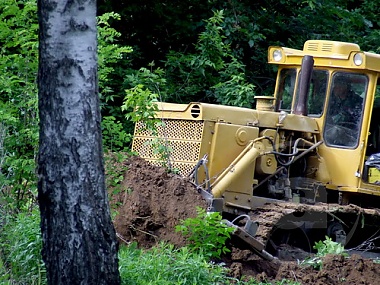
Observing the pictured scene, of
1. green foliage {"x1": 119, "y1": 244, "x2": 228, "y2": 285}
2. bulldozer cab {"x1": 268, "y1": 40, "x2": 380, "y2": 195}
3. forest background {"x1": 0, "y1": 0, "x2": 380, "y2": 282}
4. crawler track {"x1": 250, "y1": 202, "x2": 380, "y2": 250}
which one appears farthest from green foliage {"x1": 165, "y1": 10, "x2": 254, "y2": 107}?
green foliage {"x1": 119, "y1": 244, "x2": 228, "y2": 285}

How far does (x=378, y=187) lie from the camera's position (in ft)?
33.2

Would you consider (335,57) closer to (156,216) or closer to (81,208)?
(156,216)

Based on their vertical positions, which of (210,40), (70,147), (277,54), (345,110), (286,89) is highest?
(210,40)

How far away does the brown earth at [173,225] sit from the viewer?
776 centimetres

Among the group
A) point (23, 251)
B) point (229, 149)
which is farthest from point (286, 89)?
point (23, 251)

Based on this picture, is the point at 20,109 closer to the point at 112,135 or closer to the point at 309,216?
the point at 112,135

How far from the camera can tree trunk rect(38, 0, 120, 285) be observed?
18.0 feet

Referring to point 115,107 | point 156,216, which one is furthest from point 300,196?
point 115,107

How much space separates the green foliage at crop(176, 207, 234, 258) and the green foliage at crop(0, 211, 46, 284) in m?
1.34

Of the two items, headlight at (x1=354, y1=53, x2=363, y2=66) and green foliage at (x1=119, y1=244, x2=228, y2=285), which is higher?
headlight at (x1=354, y1=53, x2=363, y2=66)

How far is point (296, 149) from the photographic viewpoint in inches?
383

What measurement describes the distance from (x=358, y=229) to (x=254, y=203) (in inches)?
63.7

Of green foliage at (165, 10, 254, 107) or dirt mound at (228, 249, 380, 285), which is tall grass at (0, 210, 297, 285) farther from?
green foliage at (165, 10, 254, 107)

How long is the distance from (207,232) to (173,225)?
0.65 m
